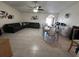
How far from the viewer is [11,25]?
218 inches

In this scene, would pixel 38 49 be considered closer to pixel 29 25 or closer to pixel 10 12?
pixel 10 12

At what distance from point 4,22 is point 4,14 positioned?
0.54 meters

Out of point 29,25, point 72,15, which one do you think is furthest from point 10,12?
point 72,15

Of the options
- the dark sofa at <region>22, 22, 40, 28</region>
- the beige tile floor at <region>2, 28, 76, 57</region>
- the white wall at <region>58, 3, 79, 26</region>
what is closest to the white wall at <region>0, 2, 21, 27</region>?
the dark sofa at <region>22, 22, 40, 28</region>

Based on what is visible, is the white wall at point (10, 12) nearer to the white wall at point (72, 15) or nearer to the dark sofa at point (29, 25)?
the dark sofa at point (29, 25)

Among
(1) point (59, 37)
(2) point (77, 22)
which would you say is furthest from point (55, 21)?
(1) point (59, 37)

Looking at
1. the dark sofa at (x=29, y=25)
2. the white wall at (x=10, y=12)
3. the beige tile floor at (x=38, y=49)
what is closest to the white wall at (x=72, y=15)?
the beige tile floor at (x=38, y=49)

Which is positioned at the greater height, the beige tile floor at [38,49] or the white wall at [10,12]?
the white wall at [10,12]

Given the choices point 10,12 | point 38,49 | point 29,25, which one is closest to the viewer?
point 38,49

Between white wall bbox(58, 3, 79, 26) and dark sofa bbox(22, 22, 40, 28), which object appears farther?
dark sofa bbox(22, 22, 40, 28)

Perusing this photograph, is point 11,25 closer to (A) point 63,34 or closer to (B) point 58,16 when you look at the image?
(A) point 63,34

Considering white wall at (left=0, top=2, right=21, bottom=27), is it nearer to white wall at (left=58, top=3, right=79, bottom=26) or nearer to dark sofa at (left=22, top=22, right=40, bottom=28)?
dark sofa at (left=22, top=22, right=40, bottom=28)

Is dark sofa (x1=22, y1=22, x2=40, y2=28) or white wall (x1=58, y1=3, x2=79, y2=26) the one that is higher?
white wall (x1=58, y1=3, x2=79, y2=26)

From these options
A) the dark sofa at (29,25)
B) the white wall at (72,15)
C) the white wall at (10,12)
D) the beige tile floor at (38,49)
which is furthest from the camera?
the dark sofa at (29,25)
